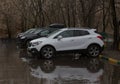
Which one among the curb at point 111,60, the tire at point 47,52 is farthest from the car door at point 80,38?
the tire at point 47,52

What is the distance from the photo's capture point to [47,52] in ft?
70.3

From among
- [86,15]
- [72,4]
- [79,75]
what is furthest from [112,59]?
[72,4]

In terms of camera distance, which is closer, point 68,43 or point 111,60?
point 111,60

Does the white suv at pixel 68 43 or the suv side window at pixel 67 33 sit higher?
the suv side window at pixel 67 33

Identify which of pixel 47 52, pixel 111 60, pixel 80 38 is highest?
pixel 80 38

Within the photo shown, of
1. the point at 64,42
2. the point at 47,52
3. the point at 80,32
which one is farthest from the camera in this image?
the point at 80,32

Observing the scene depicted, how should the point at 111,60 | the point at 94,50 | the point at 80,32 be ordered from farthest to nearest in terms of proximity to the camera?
the point at 94,50, the point at 80,32, the point at 111,60

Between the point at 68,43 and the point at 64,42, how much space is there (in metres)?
0.26

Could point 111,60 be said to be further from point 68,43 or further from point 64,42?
point 64,42

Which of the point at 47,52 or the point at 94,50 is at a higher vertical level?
the point at 47,52

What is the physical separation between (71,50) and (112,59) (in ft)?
10.3

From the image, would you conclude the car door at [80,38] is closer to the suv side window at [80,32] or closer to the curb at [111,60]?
the suv side window at [80,32]

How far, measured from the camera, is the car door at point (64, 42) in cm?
2148

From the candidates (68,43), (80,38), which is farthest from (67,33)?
(80,38)
